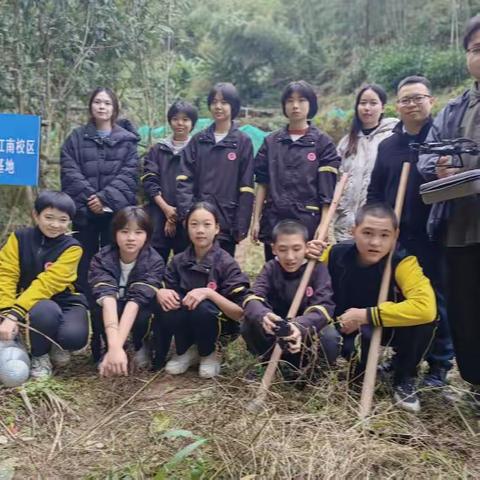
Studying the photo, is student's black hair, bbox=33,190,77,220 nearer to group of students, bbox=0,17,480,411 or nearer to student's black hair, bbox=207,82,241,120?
group of students, bbox=0,17,480,411

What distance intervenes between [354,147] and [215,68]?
24606 millimetres

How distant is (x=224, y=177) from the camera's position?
153 inches

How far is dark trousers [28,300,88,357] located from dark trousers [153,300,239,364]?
1.42 ft

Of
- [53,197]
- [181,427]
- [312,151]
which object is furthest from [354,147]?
[181,427]

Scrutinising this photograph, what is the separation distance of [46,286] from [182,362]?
899mm

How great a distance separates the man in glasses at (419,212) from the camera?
3.29m

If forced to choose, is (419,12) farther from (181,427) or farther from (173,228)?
(181,427)

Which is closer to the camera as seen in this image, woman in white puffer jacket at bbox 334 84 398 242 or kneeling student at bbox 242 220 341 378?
kneeling student at bbox 242 220 341 378

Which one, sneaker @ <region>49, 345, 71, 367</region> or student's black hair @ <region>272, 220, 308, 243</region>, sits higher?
student's black hair @ <region>272, 220, 308, 243</region>

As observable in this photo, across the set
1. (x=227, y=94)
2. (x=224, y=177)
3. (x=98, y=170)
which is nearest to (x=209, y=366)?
(x=224, y=177)

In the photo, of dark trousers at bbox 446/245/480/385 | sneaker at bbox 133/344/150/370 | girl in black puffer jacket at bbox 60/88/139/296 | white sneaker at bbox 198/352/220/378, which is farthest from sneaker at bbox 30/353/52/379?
dark trousers at bbox 446/245/480/385

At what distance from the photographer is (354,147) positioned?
400 centimetres

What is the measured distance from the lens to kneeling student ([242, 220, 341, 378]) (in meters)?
3.02

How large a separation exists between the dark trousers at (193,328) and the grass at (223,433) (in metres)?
0.23
